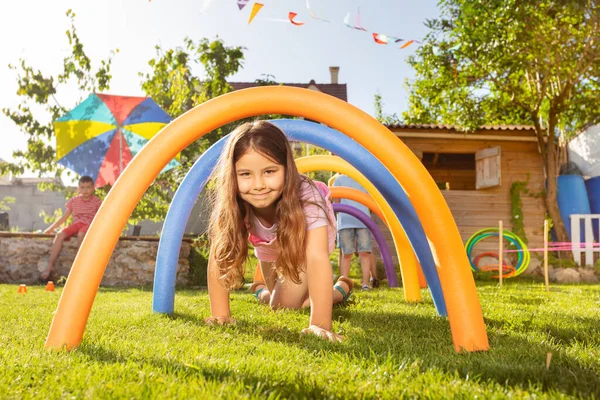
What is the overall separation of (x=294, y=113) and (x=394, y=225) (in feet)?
6.79

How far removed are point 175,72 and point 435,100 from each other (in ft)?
21.6

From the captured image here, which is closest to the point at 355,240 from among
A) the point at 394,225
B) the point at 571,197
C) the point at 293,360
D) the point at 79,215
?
the point at 394,225

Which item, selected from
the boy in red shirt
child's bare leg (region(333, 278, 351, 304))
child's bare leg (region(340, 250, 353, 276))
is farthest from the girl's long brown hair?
the boy in red shirt

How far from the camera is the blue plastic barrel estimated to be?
12.6 m

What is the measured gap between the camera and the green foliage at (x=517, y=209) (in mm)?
12961

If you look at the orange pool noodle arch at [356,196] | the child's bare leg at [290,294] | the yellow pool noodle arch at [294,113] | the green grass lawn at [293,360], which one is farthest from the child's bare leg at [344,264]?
the yellow pool noodle arch at [294,113]

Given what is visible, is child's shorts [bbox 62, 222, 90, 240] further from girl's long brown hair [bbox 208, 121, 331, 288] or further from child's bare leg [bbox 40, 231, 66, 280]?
Answer: girl's long brown hair [bbox 208, 121, 331, 288]

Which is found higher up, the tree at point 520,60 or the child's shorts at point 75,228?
the tree at point 520,60

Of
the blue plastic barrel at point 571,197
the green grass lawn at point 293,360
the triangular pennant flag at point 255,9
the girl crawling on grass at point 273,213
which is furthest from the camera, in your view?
the blue plastic barrel at point 571,197

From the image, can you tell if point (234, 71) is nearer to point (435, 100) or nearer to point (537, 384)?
point (435, 100)

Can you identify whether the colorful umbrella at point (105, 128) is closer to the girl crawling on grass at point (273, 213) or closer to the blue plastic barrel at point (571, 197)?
the girl crawling on grass at point (273, 213)

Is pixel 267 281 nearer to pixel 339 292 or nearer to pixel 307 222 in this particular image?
pixel 339 292

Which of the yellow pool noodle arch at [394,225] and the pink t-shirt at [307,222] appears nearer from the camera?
the pink t-shirt at [307,222]

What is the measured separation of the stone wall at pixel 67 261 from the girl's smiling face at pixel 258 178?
Answer: 18.1ft
